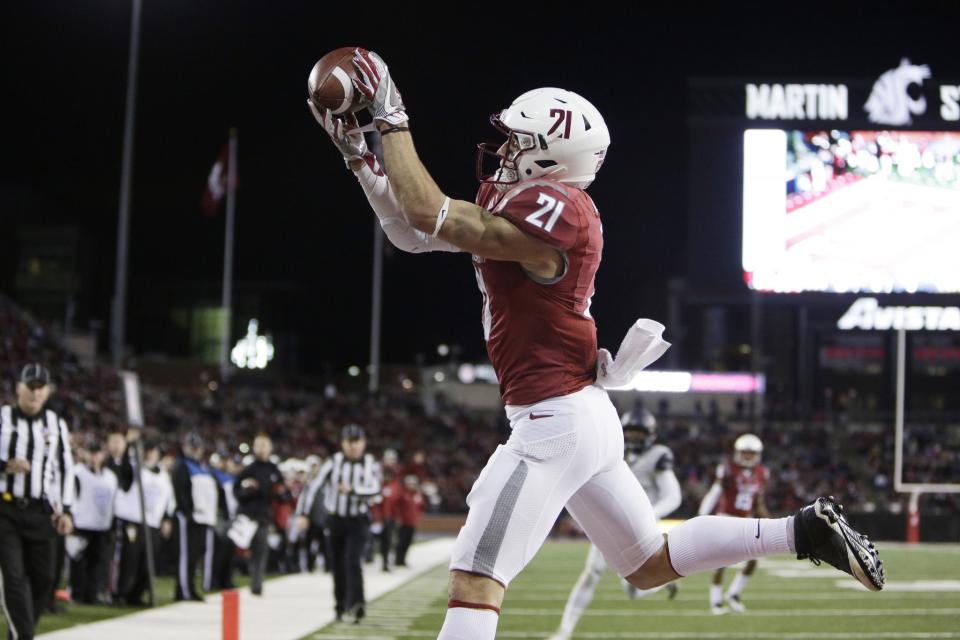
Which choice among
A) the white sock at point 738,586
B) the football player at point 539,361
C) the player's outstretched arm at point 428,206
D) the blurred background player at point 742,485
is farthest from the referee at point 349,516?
the player's outstretched arm at point 428,206

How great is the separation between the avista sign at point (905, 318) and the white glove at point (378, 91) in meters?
26.8

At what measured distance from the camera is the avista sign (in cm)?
2959

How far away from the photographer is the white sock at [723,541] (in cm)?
438

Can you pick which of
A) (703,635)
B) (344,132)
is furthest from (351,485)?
(344,132)

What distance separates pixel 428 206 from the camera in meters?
3.85

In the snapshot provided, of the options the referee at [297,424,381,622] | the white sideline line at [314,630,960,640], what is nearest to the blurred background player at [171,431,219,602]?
the referee at [297,424,381,622]

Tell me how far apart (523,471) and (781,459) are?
3430 cm

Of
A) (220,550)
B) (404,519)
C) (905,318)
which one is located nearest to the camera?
(220,550)

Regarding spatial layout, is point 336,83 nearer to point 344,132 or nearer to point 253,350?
point 344,132

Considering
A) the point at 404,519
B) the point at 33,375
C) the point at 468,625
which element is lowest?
the point at 404,519

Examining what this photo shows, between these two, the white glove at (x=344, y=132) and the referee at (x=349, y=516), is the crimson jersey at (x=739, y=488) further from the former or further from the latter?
the white glove at (x=344, y=132)

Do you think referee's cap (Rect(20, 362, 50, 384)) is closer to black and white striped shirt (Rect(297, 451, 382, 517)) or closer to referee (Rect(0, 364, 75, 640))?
referee (Rect(0, 364, 75, 640))

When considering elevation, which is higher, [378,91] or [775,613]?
[378,91]

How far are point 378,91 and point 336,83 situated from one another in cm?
15
